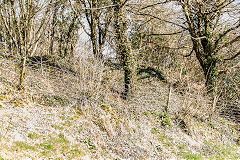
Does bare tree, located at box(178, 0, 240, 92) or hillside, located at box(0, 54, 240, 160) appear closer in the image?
hillside, located at box(0, 54, 240, 160)

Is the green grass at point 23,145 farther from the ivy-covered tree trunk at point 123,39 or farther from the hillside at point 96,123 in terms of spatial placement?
the ivy-covered tree trunk at point 123,39

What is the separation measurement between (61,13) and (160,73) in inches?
287

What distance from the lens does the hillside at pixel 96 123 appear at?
4500mm

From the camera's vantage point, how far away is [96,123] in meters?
5.77

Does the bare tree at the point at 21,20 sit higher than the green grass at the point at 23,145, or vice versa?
the bare tree at the point at 21,20

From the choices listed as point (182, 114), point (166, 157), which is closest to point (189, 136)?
point (182, 114)

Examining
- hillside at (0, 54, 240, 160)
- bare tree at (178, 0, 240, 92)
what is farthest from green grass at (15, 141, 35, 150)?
bare tree at (178, 0, 240, 92)

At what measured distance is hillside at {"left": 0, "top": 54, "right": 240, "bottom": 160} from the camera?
450 centimetres

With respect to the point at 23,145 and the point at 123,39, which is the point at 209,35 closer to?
the point at 123,39

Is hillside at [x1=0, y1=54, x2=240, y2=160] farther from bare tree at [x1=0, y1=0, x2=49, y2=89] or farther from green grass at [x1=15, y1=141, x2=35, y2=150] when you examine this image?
bare tree at [x1=0, y1=0, x2=49, y2=89]

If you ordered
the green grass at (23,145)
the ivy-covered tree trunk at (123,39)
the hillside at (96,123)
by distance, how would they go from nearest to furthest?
the green grass at (23,145), the hillside at (96,123), the ivy-covered tree trunk at (123,39)

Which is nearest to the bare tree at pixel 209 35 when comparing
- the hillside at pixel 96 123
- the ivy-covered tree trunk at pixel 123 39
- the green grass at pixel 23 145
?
the hillside at pixel 96 123

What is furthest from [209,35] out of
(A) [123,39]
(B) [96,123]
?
(B) [96,123]

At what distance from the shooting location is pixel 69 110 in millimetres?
6031
